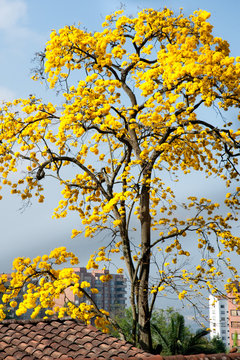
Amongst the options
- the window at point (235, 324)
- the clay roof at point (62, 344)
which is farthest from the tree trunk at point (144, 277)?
the window at point (235, 324)

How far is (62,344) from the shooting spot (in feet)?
23.3

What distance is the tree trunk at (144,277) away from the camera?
1123 centimetres

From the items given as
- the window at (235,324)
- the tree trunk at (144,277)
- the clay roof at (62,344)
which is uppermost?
the window at (235,324)

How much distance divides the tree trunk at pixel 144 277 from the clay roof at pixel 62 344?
12.2 feet

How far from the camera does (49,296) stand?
34.2 feet

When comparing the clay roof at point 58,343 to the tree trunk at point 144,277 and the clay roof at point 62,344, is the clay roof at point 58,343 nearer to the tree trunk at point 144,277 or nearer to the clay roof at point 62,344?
the clay roof at point 62,344

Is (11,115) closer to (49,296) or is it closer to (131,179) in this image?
(131,179)

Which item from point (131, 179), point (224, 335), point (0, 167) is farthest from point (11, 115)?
point (224, 335)

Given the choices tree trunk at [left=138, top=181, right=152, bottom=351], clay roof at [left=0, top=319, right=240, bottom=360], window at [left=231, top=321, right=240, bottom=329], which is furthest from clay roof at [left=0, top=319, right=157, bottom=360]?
window at [left=231, top=321, right=240, bottom=329]

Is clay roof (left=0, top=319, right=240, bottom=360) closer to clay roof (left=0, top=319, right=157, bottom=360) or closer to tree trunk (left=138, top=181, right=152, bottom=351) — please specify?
clay roof (left=0, top=319, right=157, bottom=360)

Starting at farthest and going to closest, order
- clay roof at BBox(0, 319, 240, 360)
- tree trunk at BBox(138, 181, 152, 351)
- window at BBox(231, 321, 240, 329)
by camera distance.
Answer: window at BBox(231, 321, 240, 329) → tree trunk at BBox(138, 181, 152, 351) → clay roof at BBox(0, 319, 240, 360)

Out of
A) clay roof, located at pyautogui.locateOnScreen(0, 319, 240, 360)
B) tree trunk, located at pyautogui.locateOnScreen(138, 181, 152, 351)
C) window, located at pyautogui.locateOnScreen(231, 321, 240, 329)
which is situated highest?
window, located at pyautogui.locateOnScreen(231, 321, 240, 329)

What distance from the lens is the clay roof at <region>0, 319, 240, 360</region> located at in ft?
22.0

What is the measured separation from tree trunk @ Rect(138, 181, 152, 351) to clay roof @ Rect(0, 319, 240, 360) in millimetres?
Result: 3709
